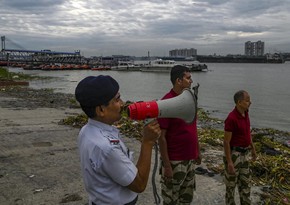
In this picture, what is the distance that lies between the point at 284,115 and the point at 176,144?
68.0 feet

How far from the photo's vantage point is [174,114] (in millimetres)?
2469

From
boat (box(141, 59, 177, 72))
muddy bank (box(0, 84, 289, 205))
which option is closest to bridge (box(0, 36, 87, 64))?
boat (box(141, 59, 177, 72))

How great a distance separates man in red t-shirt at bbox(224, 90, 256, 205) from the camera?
163 inches

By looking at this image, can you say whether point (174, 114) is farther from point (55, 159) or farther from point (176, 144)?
point (55, 159)

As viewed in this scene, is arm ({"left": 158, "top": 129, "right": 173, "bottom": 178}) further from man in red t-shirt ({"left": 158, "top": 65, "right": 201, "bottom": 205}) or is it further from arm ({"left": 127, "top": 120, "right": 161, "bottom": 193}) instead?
arm ({"left": 127, "top": 120, "right": 161, "bottom": 193})

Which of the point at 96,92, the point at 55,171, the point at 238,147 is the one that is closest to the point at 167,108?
the point at 96,92

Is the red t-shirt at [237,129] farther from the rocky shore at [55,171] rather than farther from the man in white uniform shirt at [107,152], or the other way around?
the man in white uniform shirt at [107,152]

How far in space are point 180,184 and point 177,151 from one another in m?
0.38

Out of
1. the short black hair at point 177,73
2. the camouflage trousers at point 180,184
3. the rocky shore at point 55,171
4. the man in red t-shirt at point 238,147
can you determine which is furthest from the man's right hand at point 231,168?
the short black hair at point 177,73

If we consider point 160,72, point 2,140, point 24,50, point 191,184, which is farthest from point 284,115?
point 24,50

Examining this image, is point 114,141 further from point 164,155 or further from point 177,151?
point 177,151

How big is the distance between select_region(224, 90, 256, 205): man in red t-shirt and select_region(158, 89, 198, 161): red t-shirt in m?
0.68

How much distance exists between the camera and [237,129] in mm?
4164

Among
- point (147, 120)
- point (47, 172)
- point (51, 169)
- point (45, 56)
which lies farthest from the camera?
point (45, 56)
